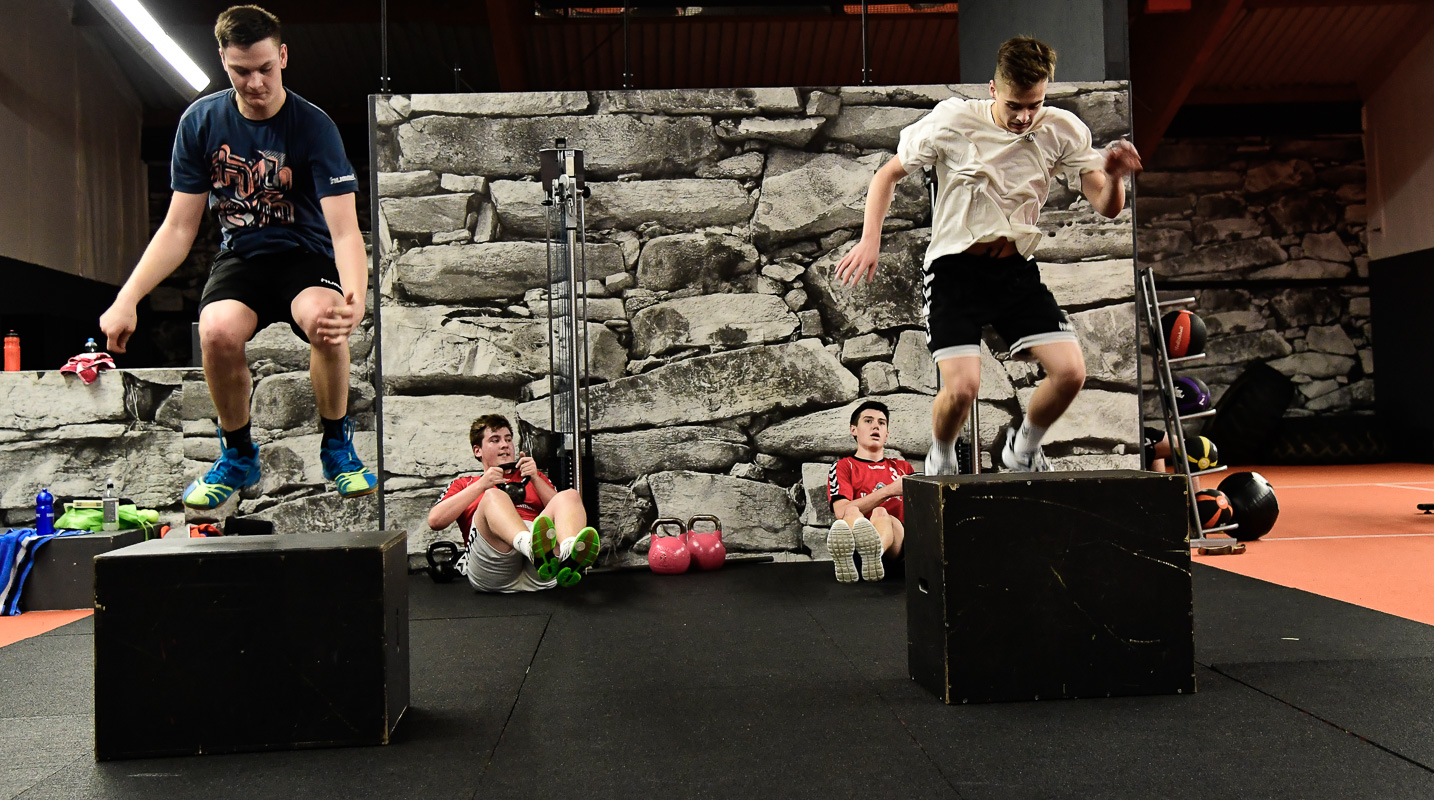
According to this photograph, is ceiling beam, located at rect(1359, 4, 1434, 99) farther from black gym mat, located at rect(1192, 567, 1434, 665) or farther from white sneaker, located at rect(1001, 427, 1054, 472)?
white sneaker, located at rect(1001, 427, 1054, 472)

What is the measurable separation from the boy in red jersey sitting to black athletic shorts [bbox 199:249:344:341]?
1.49 metres

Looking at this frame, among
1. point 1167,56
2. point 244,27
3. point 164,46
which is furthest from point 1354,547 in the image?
point 164,46

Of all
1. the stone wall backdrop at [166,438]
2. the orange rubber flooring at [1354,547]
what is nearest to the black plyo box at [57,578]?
the stone wall backdrop at [166,438]

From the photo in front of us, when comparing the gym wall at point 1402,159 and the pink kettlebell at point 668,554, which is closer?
the pink kettlebell at point 668,554

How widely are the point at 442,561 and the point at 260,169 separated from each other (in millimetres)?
2415

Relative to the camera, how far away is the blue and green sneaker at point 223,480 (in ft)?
6.57

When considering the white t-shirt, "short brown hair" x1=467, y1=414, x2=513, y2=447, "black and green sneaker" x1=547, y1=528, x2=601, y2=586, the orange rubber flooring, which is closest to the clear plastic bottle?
"short brown hair" x1=467, y1=414, x2=513, y2=447

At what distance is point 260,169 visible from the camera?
2.02 meters

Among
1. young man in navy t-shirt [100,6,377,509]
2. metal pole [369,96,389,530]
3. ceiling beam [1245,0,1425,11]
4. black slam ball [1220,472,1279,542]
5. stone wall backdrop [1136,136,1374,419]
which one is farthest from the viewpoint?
stone wall backdrop [1136,136,1374,419]

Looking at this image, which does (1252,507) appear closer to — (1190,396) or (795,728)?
(1190,396)

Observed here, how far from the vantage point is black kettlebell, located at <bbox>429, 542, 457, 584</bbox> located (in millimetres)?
4008

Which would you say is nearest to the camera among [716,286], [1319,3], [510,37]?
[716,286]

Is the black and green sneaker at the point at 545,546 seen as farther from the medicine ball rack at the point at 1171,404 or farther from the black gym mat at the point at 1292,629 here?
the medicine ball rack at the point at 1171,404

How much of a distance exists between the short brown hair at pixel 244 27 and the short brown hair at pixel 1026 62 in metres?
1.89
